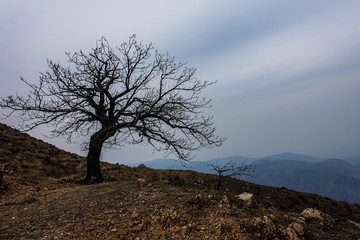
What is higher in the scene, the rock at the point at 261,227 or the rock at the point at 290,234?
the rock at the point at 261,227

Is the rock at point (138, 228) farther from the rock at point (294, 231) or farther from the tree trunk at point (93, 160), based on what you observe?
the tree trunk at point (93, 160)

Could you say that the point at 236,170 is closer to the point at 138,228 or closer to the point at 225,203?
the point at 225,203

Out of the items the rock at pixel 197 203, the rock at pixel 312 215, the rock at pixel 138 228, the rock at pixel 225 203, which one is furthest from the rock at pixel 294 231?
the rock at pixel 138 228

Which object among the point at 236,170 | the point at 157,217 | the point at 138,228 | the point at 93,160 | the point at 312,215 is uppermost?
the point at 93,160

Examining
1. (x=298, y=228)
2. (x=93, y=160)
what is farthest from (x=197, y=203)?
(x=93, y=160)

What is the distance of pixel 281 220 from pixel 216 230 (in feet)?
5.22

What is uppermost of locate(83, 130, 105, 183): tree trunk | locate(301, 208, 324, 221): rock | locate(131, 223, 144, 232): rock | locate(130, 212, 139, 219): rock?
locate(83, 130, 105, 183): tree trunk

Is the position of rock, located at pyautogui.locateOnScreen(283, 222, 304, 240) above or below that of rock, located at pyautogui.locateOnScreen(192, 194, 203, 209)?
below

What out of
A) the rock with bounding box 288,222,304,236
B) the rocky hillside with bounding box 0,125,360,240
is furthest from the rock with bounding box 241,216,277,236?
the rock with bounding box 288,222,304,236

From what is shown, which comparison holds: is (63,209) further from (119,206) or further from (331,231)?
(331,231)

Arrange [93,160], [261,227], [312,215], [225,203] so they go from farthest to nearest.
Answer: [93,160]
[312,215]
[225,203]
[261,227]

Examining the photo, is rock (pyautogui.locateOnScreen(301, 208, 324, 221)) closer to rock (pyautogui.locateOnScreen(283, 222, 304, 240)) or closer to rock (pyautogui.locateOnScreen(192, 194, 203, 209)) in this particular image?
rock (pyautogui.locateOnScreen(283, 222, 304, 240))

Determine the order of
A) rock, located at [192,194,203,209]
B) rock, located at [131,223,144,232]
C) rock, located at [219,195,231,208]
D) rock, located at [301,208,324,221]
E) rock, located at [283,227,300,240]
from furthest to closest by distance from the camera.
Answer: rock, located at [301,208,324,221]
rock, located at [219,195,231,208]
rock, located at [192,194,203,209]
rock, located at [131,223,144,232]
rock, located at [283,227,300,240]

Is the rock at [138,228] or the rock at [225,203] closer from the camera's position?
the rock at [138,228]
